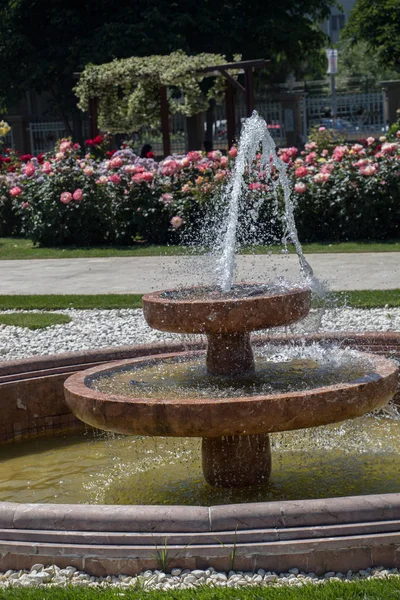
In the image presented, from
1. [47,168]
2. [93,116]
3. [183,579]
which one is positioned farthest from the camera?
Answer: [93,116]

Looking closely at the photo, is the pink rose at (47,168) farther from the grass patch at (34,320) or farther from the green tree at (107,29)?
the green tree at (107,29)

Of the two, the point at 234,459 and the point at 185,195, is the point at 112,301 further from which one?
the point at 234,459

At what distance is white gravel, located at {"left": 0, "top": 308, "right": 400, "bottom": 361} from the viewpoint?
8.07 m

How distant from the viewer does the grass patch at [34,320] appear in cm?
904

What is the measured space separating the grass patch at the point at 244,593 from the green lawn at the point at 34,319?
5.76m

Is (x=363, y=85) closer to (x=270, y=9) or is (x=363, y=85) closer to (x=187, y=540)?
(x=270, y=9)

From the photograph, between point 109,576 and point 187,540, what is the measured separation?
27cm

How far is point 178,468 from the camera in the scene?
5355 mm

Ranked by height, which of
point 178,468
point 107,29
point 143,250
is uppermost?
point 107,29

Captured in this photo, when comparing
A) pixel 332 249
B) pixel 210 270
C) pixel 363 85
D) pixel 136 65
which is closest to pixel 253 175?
pixel 332 249

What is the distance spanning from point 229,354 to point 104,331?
3839 millimetres

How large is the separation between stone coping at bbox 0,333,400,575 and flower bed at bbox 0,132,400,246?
1059 cm

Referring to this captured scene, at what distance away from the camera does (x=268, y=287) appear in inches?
207

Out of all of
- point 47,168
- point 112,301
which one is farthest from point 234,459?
point 47,168
